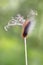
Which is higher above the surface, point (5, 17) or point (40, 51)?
point (5, 17)

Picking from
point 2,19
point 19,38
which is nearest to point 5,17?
point 2,19

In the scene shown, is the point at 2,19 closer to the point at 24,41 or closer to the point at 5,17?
the point at 5,17

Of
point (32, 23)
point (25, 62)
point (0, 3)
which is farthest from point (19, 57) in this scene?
point (0, 3)

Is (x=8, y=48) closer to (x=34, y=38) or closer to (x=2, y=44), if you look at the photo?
(x=2, y=44)

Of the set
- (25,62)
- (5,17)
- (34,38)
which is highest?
(5,17)

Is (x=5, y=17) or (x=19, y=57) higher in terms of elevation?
(x=5, y=17)
